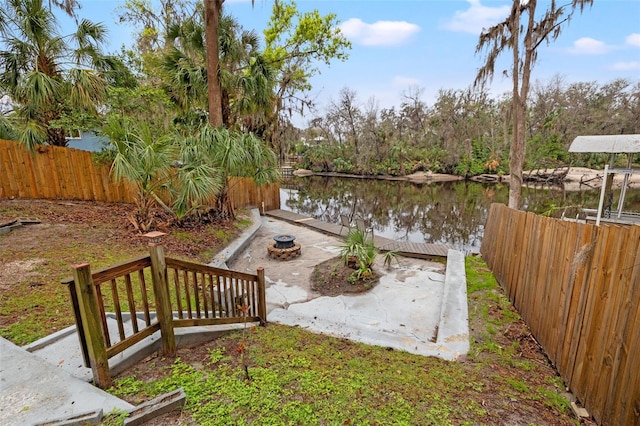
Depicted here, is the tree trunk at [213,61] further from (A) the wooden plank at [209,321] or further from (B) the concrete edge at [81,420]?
(B) the concrete edge at [81,420]

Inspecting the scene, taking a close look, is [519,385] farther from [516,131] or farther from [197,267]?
[516,131]

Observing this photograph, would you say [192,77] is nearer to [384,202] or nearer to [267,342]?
[267,342]

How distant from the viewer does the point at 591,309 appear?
83.1 inches

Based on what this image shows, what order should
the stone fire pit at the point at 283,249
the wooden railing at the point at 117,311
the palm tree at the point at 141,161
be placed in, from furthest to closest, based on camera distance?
1. the stone fire pit at the point at 283,249
2. the palm tree at the point at 141,161
3. the wooden railing at the point at 117,311

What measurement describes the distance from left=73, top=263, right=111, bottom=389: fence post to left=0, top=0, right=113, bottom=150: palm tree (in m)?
6.67

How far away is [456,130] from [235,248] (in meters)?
28.9

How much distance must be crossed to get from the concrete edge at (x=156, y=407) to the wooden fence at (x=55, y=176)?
5766 mm

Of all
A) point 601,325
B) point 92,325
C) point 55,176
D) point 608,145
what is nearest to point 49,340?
point 92,325

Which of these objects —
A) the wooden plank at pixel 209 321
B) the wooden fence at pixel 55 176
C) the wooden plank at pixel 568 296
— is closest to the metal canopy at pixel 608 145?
the wooden plank at pixel 568 296

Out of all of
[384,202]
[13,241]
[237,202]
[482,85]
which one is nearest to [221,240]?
[13,241]

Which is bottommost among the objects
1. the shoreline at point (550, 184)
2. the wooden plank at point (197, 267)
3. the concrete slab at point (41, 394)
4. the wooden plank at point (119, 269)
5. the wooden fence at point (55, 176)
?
the shoreline at point (550, 184)

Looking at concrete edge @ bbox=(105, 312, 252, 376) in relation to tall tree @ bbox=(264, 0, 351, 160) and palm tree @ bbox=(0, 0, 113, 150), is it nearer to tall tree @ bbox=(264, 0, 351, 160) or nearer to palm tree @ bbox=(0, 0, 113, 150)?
palm tree @ bbox=(0, 0, 113, 150)

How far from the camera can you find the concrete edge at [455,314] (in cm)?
312

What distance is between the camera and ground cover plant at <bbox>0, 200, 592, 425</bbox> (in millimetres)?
1875
